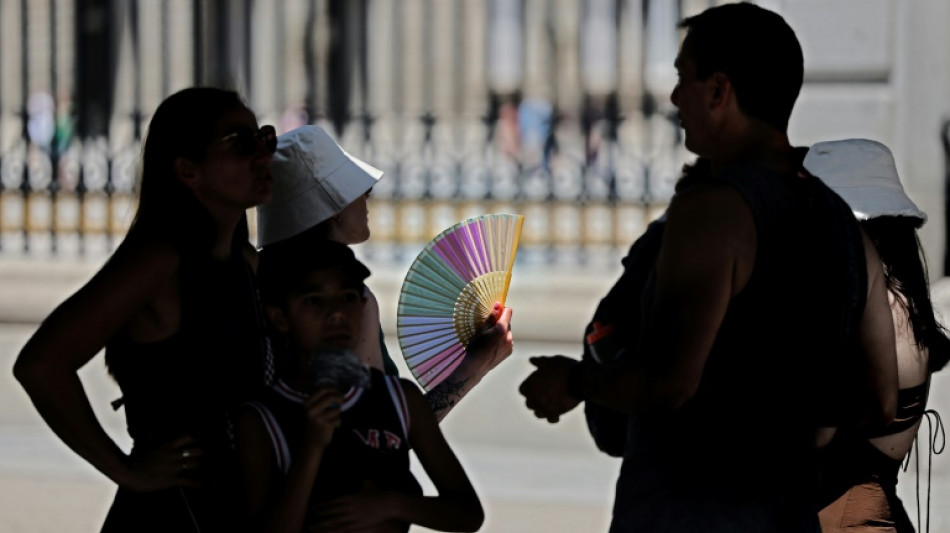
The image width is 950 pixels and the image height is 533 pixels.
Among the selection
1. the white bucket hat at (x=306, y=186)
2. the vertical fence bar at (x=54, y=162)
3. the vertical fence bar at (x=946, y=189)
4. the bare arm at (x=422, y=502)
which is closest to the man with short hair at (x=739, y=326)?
the bare arm at (x=422, y=502)

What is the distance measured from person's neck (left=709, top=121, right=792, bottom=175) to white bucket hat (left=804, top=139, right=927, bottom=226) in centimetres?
81

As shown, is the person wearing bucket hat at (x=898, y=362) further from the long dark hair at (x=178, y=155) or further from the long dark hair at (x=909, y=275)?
the long dark hair at (x=178, y=155)

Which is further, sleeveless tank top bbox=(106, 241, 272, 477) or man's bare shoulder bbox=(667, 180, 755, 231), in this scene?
sleeveless tank top bbox=(106, 241, 272, 477)

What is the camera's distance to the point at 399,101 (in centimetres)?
832

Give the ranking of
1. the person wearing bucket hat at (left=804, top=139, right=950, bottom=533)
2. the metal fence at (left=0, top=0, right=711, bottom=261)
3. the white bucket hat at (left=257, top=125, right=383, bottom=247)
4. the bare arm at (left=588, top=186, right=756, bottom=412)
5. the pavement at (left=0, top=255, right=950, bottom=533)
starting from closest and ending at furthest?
1. the bare arm at (left=588, top=186, right=756, bottom=412)
2. the white bucket hat at (left=257, top=125, right=383, bottom=247)
3. the person wearing bucket hat at (left=804, top=139, right=950, bottom=533)
4. the pavement at (left=0, top=255, right=950, bottom=533)
5. the metal fence at (left=0, top=0, right=711, bottom=261)

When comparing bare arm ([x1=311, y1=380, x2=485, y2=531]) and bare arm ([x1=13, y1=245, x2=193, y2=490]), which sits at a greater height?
bare arm ([x1=13, y1=245, x2=193, y2=490])

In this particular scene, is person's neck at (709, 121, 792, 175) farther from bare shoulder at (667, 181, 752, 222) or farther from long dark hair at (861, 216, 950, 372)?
long dark hair at (861, 216, 950, 372)

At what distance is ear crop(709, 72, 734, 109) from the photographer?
2.71m

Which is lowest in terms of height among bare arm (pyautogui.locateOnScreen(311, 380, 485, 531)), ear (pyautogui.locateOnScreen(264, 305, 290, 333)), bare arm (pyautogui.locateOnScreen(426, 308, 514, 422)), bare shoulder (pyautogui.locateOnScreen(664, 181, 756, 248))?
bare arm (pyautogui.locateOnScreen(311, 380, 485, 531))

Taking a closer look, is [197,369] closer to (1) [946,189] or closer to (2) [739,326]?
(2) [739,326]

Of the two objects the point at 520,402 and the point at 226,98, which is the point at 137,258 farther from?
the point at 520,402

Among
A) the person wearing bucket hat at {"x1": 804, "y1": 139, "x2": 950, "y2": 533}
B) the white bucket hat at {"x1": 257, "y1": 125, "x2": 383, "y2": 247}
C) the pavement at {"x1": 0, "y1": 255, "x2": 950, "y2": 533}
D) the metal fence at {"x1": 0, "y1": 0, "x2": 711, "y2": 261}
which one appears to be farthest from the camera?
the metal fence at {"x1": 0, "y1": 0, "x2": 711, "y2": 261}

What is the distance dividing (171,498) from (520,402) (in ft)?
16.6

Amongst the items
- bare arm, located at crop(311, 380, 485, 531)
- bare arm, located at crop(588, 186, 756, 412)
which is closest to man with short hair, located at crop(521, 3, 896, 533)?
bare arm, located at crop(588, 186, 756, 412)
